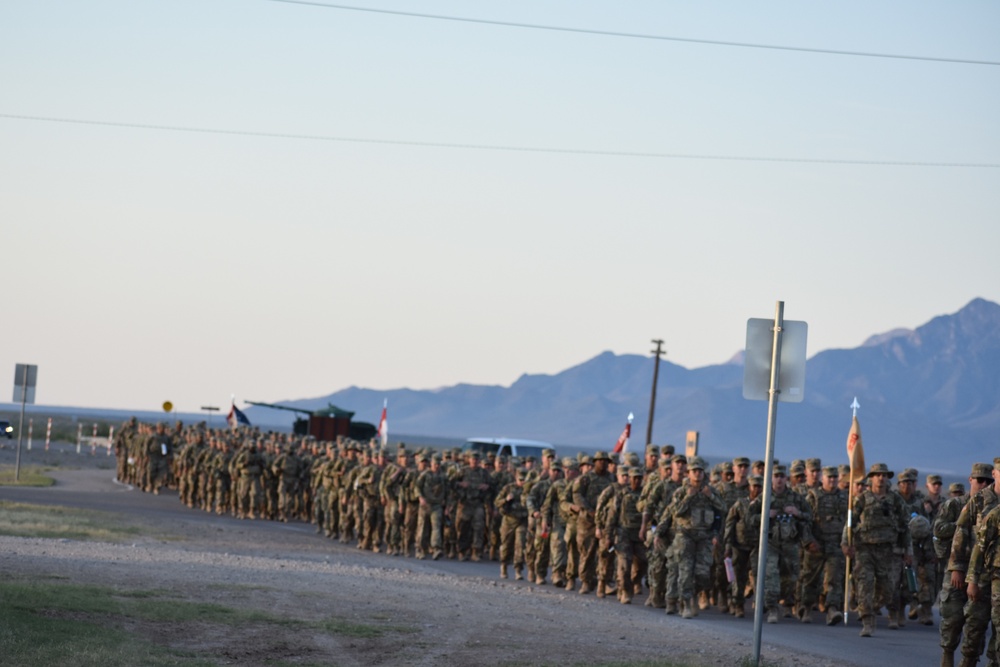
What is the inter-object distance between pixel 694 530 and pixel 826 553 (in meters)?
2.13

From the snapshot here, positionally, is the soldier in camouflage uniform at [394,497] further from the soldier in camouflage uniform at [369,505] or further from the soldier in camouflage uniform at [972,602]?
the soldier in camouflage uniform at [972,602]

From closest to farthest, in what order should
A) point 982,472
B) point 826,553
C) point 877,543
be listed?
point 982,472, point 877,543, point 826,553

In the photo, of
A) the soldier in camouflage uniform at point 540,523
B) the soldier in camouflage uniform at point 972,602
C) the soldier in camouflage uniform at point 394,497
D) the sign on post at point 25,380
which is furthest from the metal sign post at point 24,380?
the soldier in camouflage uniform at point 972,602

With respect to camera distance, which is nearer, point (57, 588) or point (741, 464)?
point (57, 588)

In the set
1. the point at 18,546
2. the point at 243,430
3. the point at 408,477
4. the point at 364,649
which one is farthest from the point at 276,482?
the point at 364,649

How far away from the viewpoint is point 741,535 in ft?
64.6

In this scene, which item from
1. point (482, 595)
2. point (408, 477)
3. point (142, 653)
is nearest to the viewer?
point (142, 653)

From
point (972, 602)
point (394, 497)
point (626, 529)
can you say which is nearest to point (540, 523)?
point (626, 529)

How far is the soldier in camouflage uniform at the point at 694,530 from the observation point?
61.6ft

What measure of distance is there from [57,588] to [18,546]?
583 centimetres

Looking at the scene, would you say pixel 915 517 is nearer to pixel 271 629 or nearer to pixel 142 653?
pixel 271 629

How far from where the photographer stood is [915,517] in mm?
20719

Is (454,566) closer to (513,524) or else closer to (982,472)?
(513,524)

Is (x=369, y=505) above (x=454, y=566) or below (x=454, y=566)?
above
